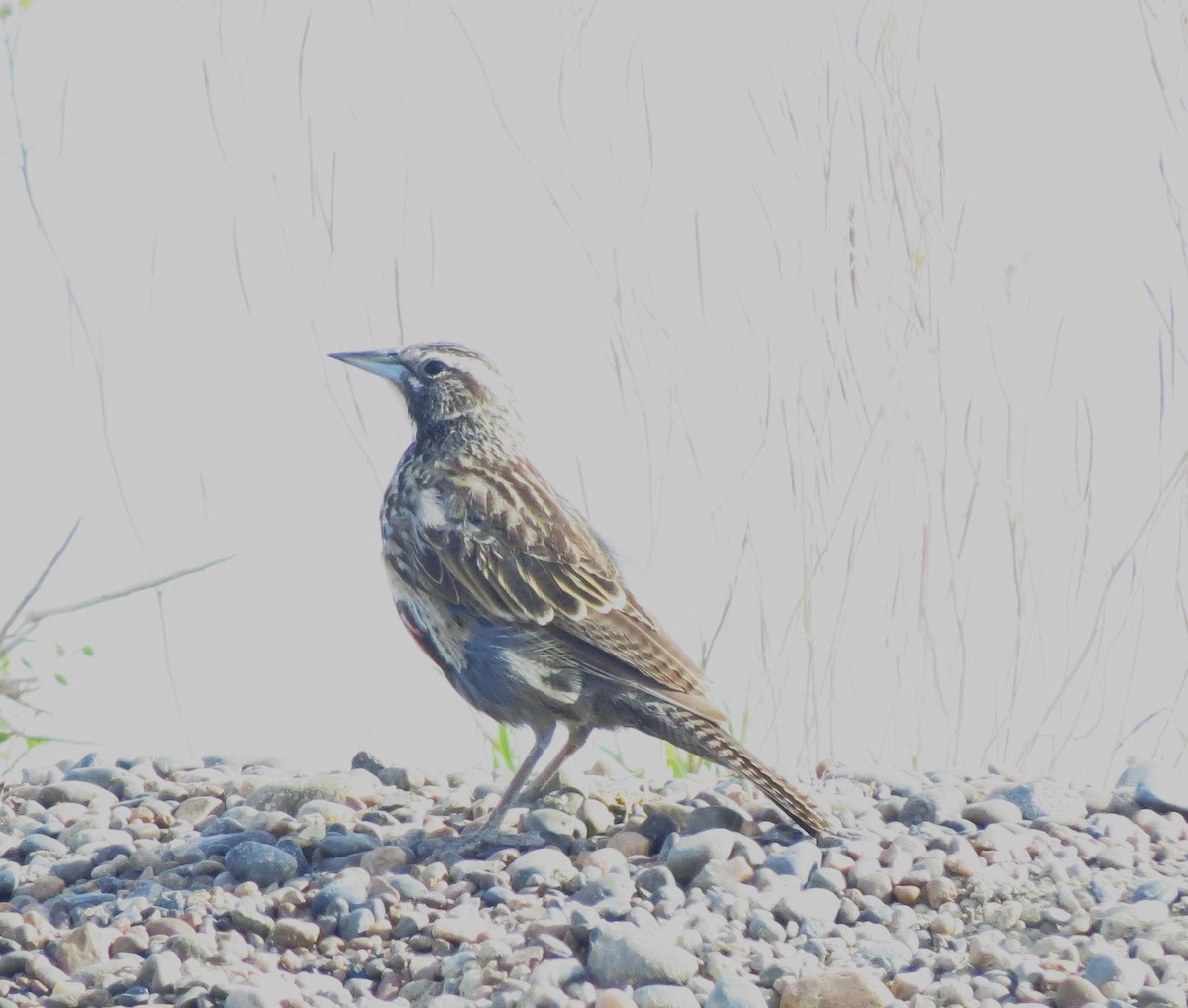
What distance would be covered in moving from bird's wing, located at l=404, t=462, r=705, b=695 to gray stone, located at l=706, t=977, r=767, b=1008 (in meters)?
1.32

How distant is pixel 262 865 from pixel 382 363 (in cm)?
214

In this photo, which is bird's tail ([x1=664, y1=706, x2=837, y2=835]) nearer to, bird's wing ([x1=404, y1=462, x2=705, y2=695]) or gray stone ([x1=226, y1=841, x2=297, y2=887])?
bird's wing ([x1=404, y1=462, x2=705, y2=695])

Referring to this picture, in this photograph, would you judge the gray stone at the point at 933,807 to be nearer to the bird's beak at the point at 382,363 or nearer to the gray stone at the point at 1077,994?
the gray stone at the point at 1077,994

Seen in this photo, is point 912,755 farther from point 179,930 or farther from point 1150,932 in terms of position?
point 179,930

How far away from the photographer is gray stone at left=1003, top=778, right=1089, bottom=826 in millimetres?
6320

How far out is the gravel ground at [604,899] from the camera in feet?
16.1

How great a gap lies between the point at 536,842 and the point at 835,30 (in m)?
4.51

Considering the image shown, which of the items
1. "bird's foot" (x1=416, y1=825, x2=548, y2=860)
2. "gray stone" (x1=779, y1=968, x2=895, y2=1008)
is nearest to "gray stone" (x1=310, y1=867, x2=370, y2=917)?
"bird's foot" (x1=416, y1=825, x2=548, y2=860)

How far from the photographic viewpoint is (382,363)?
22.5ft

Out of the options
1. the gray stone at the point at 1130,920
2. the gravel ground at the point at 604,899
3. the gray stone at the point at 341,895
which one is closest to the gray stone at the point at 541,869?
the gravel ground at the point at 604,899

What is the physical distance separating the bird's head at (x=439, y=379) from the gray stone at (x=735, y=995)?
274 centimetres

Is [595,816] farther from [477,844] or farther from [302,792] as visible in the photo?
[302,792]

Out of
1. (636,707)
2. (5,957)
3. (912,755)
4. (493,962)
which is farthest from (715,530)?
(5,957)

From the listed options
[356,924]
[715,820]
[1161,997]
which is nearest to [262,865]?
[356,924]
